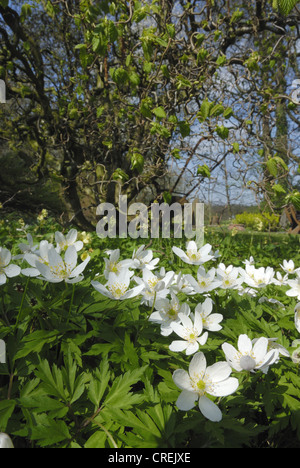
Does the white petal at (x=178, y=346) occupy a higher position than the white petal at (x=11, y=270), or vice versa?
the white petal at (x=11, y=270)

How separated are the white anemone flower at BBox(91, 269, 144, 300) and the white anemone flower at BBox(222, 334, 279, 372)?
350 mm

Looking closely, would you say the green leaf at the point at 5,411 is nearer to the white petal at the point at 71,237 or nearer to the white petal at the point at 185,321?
the white petal at the point at 185,321

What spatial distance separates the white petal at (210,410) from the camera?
0.72m

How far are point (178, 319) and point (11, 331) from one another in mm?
583

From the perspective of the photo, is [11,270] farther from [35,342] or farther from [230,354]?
[230,354]

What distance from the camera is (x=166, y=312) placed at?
3.68 feet

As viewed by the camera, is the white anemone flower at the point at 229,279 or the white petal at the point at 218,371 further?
the white anemone flower at the point at 229,279

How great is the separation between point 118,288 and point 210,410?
1.62ft

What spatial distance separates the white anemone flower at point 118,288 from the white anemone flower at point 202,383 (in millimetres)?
322

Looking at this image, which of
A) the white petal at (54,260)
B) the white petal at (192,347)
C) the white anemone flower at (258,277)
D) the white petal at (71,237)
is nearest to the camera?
the white petal at (192,347)

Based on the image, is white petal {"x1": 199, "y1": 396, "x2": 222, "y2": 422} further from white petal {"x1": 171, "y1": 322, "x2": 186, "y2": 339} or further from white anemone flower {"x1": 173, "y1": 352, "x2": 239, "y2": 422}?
white petal {"x1": 171, "y1": 322, "x2": 186, "y2": 339}

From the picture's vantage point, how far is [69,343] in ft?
3.20

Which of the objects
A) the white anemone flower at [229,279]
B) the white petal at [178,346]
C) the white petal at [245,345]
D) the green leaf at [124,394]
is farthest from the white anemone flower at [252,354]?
the white anemone flower at [229,279]
